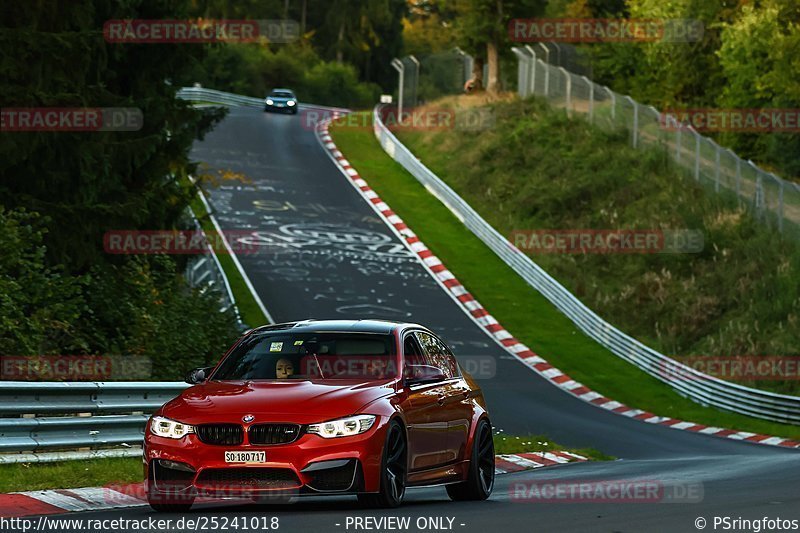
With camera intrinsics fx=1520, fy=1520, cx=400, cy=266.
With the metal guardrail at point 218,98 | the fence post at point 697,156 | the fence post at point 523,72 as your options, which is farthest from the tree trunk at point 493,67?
the fence post at point 697,156

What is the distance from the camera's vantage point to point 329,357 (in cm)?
1170

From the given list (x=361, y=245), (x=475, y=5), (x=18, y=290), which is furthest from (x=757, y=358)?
(x=475, y=5)

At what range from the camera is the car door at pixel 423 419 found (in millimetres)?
11555

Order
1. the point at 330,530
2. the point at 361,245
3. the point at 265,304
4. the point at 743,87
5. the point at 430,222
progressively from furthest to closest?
1. the point at 743,87
2. the point at 430,222
3. the point at 361,245
4. the point at 265,304
5. the point at 330,530

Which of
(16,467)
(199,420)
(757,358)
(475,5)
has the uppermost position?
(475,5)

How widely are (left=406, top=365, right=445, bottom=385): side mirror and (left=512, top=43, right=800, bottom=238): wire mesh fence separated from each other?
28310 mm

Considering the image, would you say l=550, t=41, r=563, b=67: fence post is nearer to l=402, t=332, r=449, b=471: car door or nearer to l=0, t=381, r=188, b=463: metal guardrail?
l=0, t=381, r=188, b=463: metal guardrail

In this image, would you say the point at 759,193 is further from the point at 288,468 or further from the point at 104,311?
the point at 288,468

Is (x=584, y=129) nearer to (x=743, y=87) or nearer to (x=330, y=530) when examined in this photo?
(x=743, y=87)

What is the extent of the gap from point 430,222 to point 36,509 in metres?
37.8

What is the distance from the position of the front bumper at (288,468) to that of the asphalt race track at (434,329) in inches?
8.8

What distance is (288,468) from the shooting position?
10.5m

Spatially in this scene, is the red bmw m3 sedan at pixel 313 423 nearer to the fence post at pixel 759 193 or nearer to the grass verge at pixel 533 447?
the grass verge at pixel 533 447

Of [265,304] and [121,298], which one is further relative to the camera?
[265,304]
